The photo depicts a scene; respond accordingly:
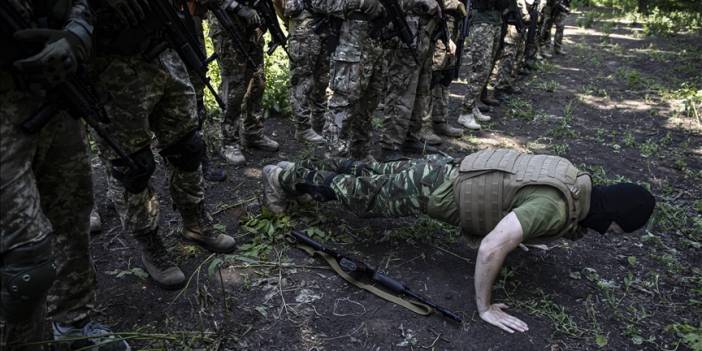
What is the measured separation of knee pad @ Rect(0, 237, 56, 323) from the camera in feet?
5.72

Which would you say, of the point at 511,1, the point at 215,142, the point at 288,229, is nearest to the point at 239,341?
the point at 288,229

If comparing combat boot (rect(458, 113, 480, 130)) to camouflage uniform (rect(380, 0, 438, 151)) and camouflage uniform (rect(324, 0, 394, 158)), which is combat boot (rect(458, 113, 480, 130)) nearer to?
camouflage uniform (rect(380, 0, 438, 151))

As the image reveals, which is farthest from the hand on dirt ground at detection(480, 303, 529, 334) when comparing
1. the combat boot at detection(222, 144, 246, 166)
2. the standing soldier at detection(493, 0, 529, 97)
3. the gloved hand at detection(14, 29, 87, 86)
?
the standing soldier at detection(493, 0, 529, 97)

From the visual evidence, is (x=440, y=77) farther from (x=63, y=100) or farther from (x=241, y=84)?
(x=63, y=100)

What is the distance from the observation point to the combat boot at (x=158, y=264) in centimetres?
293

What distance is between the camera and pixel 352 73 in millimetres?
4172

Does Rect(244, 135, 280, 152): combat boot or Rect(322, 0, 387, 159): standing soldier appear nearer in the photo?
Rect(322, 0, 387, 159): standing soldier

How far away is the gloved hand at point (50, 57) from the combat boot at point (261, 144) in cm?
327

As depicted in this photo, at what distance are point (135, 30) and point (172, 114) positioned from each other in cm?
52

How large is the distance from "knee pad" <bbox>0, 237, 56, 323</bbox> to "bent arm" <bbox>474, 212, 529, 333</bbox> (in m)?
2.06

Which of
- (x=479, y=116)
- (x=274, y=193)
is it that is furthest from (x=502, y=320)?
(x=479, y=116)

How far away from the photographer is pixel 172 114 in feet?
9.12

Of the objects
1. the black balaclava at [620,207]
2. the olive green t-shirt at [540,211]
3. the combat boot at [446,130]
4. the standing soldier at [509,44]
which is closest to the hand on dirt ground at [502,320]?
the olive green t-shirt at [540,211]

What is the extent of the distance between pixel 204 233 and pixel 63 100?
1.55 meters
